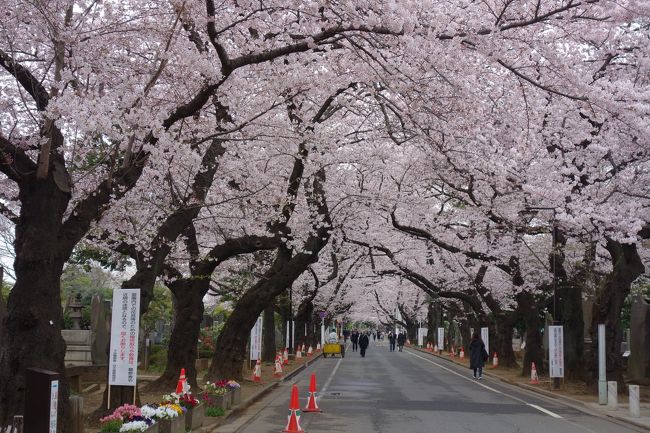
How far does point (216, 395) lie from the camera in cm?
1542

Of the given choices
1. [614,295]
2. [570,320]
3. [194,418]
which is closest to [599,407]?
[614,295]

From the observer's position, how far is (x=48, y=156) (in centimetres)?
972

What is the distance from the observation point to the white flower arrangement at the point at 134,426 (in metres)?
9.30

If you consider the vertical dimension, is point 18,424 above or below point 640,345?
above

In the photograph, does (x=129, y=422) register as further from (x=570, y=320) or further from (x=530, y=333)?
(x=530, y=333)

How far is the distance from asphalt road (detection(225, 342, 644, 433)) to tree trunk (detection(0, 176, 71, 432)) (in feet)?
15.4

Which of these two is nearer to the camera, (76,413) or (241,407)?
(76,413)

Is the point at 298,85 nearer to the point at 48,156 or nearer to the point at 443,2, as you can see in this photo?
the point at 443,2

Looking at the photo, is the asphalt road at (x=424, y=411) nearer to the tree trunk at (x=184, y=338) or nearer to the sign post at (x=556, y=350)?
the sign post at (x=556, y=350)

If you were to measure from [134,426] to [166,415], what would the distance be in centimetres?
123

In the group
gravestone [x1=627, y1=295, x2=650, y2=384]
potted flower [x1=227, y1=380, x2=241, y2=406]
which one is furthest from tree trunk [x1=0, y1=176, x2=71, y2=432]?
gravestone [x1=627, y1=295, x2=650, y2=384]

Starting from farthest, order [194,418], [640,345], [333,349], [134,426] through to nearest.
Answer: [333,349] < [640,345] < [194,418] < [134,426]

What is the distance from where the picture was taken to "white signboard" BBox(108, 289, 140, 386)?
12633mm

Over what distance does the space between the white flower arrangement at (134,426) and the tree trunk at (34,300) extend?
1.04 meters
